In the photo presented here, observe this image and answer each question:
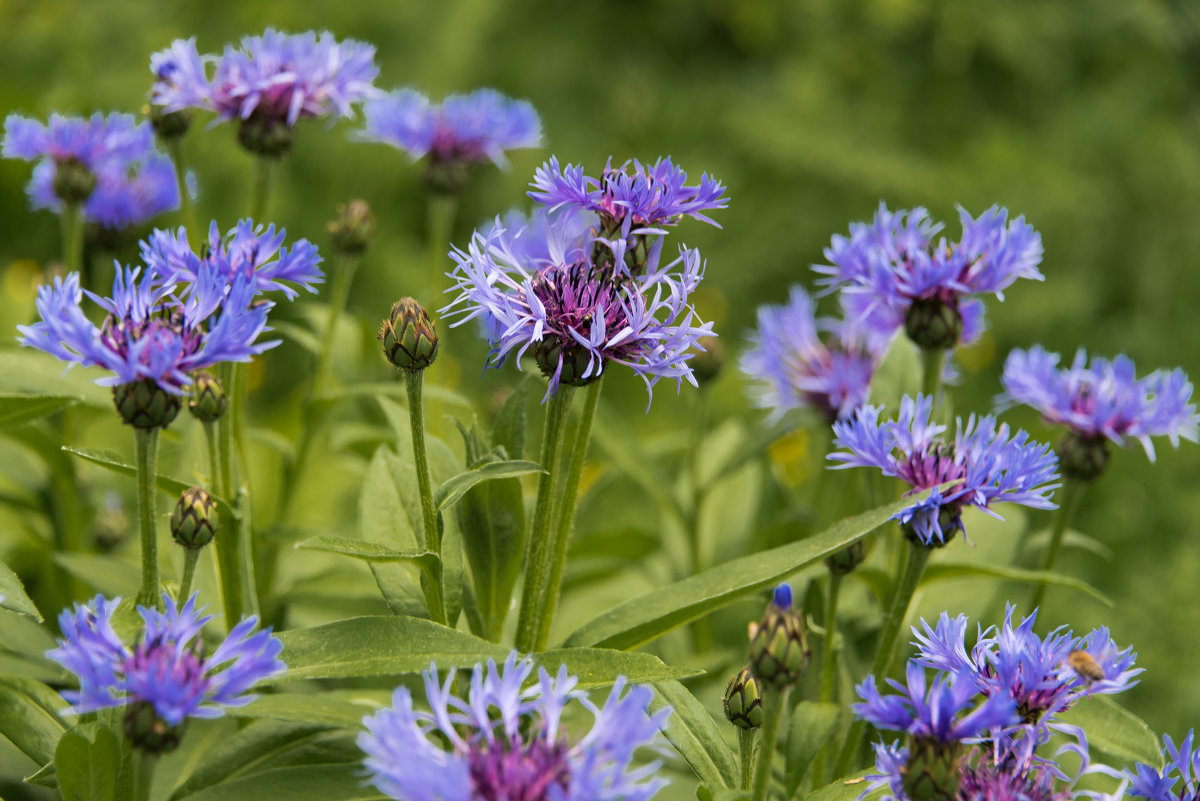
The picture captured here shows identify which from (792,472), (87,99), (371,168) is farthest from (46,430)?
(371,168)

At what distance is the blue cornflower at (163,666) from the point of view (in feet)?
2.81

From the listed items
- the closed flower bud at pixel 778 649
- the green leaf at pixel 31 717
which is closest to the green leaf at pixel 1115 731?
the closed flower bud at pixel 778 649

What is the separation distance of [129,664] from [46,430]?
3.27ft

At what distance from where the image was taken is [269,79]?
1601 millimetres

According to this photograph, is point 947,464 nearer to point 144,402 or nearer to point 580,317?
point 580,317

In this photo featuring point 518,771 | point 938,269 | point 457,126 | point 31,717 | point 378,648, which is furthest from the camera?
point 457,126

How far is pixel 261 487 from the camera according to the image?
2.57m

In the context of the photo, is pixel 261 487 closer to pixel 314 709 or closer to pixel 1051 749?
pixel 314 709

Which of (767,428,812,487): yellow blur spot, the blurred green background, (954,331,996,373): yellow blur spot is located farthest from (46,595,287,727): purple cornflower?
(954,331,996,373): yellow blur spot

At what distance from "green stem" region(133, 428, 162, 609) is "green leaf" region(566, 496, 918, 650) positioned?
1.41 ft

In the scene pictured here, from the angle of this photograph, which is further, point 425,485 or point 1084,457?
point 1084,457

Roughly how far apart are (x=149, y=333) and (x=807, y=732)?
0.68m

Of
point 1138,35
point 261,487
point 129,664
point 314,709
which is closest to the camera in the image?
point 129,664

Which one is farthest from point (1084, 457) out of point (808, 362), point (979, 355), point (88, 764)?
point (979, 355)
